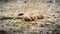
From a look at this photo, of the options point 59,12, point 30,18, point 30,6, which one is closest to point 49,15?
point 59,12

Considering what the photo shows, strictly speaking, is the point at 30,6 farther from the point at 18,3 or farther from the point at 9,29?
the point at 9,29

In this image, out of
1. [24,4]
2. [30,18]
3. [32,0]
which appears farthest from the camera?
[32,0]

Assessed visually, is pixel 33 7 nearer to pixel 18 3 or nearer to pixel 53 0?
pixel 18 3

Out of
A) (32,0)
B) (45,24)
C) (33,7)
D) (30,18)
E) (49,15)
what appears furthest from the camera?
(32,0)

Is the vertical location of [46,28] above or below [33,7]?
below

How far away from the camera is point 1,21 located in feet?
8.99

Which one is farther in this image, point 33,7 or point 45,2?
point 45,2

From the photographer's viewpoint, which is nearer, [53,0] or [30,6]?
[30,6]

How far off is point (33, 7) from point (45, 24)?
107 centimetres

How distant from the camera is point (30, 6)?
362cm

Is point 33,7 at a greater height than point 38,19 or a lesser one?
greater

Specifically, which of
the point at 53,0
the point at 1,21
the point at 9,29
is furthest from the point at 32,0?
the point at 9,29

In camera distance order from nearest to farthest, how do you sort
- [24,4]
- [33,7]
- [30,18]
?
1. [30,18]
2. [33,7]
3. [24,4]

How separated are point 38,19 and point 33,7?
766mm
